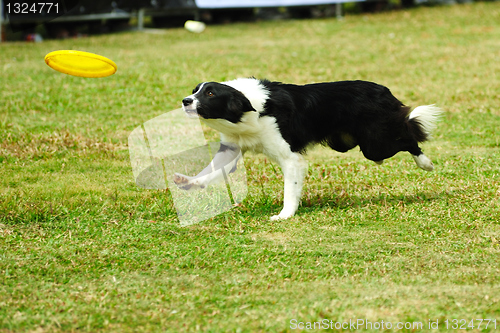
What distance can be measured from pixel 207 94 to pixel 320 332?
2316 mm

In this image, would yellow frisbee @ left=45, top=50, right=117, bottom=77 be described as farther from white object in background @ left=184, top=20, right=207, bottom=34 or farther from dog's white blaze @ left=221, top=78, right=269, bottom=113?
white object in background @ left=184, top=20, right=207, bottom=34

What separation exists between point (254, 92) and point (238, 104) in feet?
0.90

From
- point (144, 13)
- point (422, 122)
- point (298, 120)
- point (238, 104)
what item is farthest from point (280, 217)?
point (144, 13)

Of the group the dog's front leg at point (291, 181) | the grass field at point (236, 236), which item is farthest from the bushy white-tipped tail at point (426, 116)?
the dog's front leg at point (291, 181)

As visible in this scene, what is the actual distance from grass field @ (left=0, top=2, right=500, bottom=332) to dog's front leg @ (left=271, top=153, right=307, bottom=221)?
0.38 ft

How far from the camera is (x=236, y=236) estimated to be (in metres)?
5.00

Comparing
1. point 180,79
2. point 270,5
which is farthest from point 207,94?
point 270,5

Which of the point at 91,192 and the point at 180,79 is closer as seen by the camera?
the point at 91,192

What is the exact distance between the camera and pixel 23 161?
7.05m

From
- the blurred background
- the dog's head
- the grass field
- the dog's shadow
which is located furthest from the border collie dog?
the blurred background

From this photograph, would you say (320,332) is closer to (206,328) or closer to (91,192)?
(206,328)

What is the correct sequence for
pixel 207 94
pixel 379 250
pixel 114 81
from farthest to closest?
pixel 114 81
pixel 207 94
pixel 379 250

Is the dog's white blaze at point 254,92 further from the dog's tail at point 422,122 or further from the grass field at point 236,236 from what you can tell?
the dog's tail at point 422,122

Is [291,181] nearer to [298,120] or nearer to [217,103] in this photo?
[298,120]
